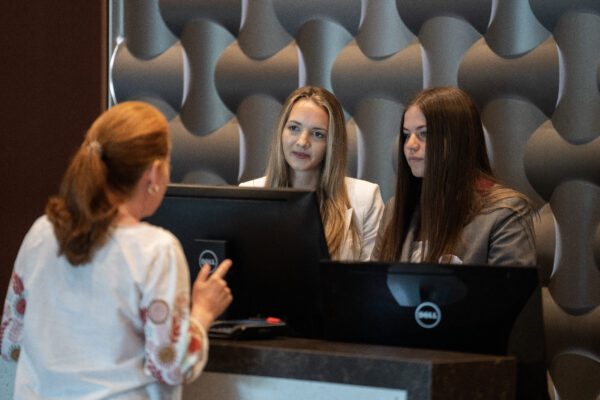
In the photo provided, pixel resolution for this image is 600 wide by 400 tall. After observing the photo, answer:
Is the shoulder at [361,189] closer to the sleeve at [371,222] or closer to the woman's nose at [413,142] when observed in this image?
the sleeve at [371,222]

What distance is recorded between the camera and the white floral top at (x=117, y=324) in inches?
59.8

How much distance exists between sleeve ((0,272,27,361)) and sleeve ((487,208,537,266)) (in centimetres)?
126

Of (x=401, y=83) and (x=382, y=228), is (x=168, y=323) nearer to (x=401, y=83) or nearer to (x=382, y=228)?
(x=382, y=228)

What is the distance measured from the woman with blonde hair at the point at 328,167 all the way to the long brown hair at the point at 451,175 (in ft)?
1.49

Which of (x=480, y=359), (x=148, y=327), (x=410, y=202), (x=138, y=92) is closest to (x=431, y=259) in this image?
(x=410, y=202)

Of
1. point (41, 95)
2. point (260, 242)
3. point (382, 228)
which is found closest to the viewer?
point (260, 242)

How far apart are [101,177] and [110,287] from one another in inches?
8.2

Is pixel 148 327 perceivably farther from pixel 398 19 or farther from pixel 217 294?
pixel 398 19

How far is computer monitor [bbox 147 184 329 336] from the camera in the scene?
1.82 m

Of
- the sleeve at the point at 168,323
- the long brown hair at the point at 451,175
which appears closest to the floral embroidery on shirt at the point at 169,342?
the sleeve at the point at 168,323

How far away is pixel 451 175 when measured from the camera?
7.64 feet

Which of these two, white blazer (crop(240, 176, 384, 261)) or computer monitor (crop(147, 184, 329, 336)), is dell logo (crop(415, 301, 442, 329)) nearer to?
computer monitor (crop(147, 184, 329, 336))

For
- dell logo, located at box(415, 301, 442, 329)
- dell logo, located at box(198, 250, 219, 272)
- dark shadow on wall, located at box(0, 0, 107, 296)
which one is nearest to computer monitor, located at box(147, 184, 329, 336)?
dell logo, located at box(198, 250, 219, 272)

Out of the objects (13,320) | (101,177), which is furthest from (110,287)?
(13,320)
